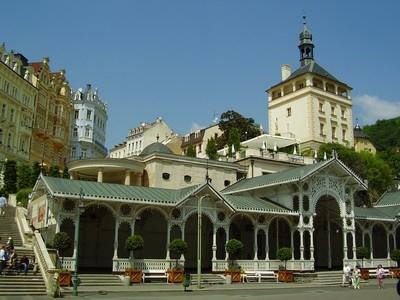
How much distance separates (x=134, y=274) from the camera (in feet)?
90.3

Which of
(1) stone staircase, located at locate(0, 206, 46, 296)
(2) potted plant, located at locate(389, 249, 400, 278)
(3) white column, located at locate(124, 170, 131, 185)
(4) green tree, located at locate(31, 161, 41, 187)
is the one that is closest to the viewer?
(1) stone staircase, located at locate(0, 206, 46, 296)

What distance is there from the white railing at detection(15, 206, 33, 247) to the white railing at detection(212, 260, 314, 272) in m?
11.3

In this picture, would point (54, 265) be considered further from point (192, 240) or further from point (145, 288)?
point (192, 240)

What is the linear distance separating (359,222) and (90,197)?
2294cm

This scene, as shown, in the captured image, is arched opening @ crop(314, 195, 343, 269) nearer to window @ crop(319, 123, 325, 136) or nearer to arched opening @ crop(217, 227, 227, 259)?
arched opening @ crop(217, 227, 227, 259)

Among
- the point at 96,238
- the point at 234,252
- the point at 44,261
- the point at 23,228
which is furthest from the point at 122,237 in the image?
the point at 44,261

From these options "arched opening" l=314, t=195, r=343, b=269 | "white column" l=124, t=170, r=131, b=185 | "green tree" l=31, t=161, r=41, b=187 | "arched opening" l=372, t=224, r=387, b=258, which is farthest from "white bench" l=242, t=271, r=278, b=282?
"green tree" l=31, t=161, r=41, b=187

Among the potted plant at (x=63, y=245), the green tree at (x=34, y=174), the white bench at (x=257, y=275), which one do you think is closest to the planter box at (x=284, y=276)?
the white bench at (x=257, y=275)

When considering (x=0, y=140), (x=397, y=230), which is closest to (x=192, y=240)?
(x=397, y=230)

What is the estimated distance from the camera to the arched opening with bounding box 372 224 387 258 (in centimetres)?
4409

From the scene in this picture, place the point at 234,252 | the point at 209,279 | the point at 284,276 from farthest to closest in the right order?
the point at 284,276, the point at 234,252, the point at 209,279

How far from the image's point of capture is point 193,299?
2002 centimetres

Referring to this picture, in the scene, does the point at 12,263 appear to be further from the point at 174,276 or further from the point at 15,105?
the point at 15,105

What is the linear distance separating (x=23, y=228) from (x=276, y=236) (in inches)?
722
